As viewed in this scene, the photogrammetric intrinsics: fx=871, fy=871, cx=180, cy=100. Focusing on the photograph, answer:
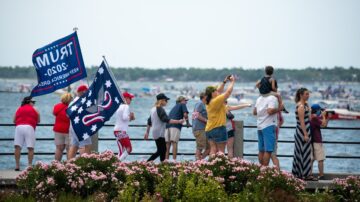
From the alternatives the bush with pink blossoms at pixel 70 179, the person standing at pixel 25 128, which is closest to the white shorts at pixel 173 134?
the person standing at pixel 25 128

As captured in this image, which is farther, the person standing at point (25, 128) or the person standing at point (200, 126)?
the person standing at point (200, 126)

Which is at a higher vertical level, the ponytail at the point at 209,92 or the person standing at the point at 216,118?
the ponytail at the point at 209,92

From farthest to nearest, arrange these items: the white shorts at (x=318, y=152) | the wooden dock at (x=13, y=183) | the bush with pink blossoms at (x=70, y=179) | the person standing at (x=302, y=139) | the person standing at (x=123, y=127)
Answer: the person standing at (x=123, y=127) < the white shorts at (x=318, y=152) < the person standing at (x=302, y=139) < the wooden dock at (x=13, y=183) < the bush with pink blossoms at (x=70, y=179)

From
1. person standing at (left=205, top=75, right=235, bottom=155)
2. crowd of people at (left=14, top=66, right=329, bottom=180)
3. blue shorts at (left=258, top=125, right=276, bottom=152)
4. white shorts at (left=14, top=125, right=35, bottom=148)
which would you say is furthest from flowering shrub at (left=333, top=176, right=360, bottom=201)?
white shorts at (left=14, top=125, right=35, bottom=148)

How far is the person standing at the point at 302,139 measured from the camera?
16.2 meters

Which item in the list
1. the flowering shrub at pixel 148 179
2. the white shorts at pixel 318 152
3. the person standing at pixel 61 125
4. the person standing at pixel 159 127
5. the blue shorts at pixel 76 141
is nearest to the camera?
the flowering shrub at pixel 148 179

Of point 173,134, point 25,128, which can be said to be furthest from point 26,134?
point 173,134

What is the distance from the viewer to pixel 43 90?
1772cm

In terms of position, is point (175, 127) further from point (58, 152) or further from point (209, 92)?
point (209, 92)

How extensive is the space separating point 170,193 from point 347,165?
1296 inches

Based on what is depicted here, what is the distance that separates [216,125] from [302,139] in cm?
166

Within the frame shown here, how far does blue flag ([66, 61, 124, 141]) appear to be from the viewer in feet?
55.6

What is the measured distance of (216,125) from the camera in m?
16.3

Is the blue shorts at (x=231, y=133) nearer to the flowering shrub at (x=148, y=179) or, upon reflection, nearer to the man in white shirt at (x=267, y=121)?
the man in white shirt at (x=267, y=121)
